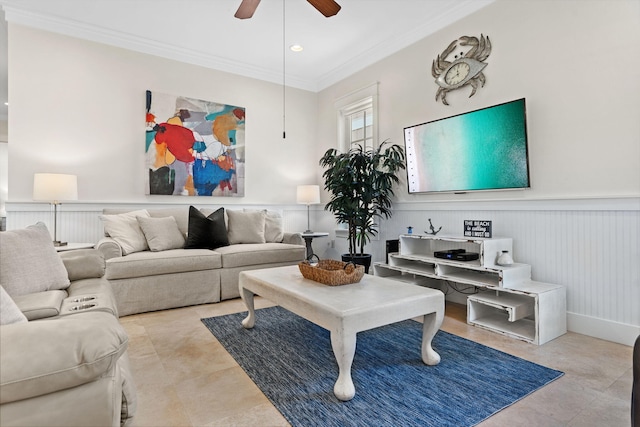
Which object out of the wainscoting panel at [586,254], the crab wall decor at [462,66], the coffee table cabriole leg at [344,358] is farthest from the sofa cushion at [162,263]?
the crab wall decor at [462,66]

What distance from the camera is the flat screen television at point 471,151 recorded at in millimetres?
2836

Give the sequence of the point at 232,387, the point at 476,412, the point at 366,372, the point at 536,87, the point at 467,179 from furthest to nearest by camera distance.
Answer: the point at 467,179, the point at 536,87, the point at 366,372, the point at 232,387, the point at 476,412

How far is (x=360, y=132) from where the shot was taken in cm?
472

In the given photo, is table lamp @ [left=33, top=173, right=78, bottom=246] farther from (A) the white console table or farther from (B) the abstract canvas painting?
(A) the white console table

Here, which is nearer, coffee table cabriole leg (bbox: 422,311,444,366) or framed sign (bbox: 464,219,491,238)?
coffee table cabriole leg (bbox: 422,311,444,366)

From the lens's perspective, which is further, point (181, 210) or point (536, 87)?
point (181, 210)

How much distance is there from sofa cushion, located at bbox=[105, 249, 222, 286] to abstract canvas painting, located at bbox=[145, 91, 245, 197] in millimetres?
1093

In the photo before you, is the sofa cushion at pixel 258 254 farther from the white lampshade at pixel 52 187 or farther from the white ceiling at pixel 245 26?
the white ceiling at pixel 245 26

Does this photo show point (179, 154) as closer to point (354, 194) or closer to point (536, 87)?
point (354, 194)

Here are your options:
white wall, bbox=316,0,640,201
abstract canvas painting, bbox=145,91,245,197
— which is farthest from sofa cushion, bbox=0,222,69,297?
white wall, bbox=316,0,640,201

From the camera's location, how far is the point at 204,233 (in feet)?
12.1

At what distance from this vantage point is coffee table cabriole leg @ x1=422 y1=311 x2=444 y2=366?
6.55ft

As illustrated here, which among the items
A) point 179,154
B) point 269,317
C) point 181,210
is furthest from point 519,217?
point 179,154

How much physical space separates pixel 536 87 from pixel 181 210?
363 centimetres
